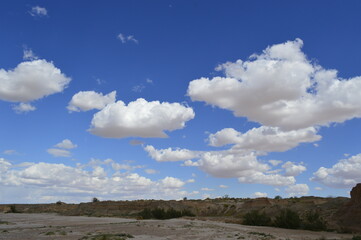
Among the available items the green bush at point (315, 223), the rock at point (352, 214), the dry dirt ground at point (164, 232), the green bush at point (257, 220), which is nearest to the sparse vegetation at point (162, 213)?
the green bush at point (257, 220)

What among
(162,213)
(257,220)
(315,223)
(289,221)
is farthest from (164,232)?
(162,213)

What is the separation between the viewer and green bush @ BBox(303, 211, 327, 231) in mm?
35625

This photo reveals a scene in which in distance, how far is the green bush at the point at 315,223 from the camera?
117ft

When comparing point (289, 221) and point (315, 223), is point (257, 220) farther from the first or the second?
point (315, 223)

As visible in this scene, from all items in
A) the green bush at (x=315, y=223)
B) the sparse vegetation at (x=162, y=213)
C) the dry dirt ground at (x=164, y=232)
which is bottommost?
the dry dirt ground at (x=164, y=232)

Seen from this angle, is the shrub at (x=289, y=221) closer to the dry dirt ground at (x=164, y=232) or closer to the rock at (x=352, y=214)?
the dry dirt ground at (x=164, y=232)

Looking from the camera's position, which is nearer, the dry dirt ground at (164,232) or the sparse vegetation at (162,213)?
the dry dirt ground at (164,232)

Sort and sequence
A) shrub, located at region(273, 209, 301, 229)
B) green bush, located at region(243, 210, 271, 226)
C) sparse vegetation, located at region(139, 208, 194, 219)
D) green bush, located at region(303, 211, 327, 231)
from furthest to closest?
sparse vegetation, located at region(139, 208, 194, 219) → green bush, located at region(243, 210, 271, 226) → shrub, located at region(273, 209, 301, 229) → green bush, located at region(303, 211, 327, 231)

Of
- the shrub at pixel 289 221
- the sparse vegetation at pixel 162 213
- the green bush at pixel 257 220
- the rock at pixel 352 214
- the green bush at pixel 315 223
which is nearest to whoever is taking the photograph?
the rock at pixel 352 214

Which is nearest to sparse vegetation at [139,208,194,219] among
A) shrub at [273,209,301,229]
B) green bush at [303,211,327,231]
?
shrub at [273,209,301,229]

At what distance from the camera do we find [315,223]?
36344 mm

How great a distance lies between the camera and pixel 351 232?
32.2 meters

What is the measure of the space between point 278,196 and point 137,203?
111 ft

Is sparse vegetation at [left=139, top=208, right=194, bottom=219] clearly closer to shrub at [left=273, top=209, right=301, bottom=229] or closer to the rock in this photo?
shrub at [left=273, top=209, right=301, bottom=229]
